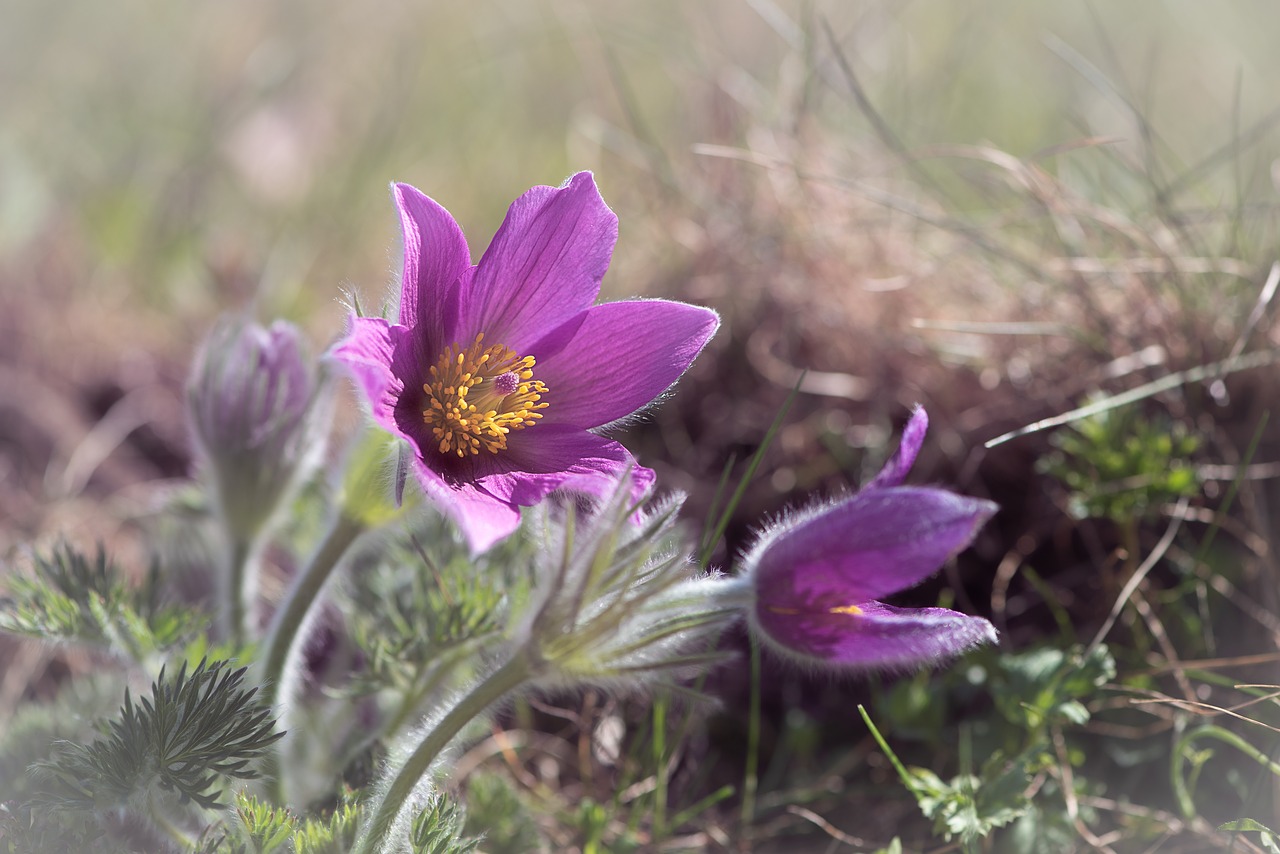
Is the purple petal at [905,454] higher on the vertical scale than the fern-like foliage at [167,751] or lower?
higher

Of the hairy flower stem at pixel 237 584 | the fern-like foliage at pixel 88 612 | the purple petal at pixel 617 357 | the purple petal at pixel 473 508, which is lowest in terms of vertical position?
the hairy flower stem at pixel 237 584

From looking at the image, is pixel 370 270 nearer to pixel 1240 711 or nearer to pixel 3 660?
pixel 3 660

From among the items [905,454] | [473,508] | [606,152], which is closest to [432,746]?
[473,508]

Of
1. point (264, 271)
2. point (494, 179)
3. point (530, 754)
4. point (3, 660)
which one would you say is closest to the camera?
point (530, 754)

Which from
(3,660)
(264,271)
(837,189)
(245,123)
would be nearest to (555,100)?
(245,123)

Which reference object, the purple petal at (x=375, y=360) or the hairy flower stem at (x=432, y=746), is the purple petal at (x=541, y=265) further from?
the hairy flower stem at (x=432, y=746)

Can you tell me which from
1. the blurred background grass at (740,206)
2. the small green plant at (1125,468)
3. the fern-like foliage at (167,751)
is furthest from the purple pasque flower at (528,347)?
the small green plant at (1125,468)

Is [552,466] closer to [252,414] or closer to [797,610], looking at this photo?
[797,610]
